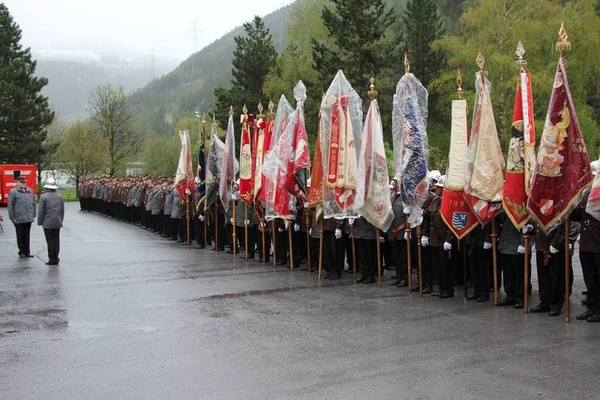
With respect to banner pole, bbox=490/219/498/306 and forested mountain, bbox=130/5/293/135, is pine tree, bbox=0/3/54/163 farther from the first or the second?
forested mountain, bbox=130/5/293/135

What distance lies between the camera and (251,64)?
48.1 meters

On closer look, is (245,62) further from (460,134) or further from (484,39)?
(460,134)

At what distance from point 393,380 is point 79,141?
194 ft

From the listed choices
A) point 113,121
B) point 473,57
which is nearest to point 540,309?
point 473,57

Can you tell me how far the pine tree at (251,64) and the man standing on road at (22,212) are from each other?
105ft

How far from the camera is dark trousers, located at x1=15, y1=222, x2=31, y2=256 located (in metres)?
15.6

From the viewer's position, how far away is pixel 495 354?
7004 millimetres

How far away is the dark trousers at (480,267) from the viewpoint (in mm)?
10242

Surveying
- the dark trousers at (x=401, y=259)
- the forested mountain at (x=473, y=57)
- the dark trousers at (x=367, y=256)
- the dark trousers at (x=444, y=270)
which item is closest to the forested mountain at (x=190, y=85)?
the forested mountain at (x=473, y=57)

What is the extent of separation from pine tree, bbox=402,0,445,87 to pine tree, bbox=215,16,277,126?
34.3 feet

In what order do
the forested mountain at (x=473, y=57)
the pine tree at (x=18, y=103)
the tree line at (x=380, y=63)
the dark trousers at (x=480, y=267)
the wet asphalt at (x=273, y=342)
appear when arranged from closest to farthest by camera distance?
the wet asphalt at (x=273, y=342)
the dark trousers at (x=480, y=267)
the forested mountain at (x=473, y=57)
the tree line at (x=380, y=63)
the pine tree at (x=18, y=103)

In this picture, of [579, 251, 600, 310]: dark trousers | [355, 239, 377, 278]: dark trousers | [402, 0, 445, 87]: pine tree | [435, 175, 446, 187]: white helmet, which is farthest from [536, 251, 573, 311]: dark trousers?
[402, 0, 445, 87]: pine tree

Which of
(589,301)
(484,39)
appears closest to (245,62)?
(484,39)

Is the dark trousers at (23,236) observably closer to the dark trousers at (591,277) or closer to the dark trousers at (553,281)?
the dark trousers at (553,281)
